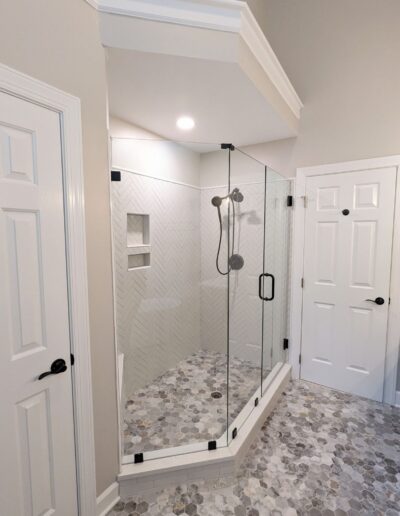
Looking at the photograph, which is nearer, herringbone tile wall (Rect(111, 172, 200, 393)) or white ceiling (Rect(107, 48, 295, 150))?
white ceiling (Rect(107, 48, 295, 150))

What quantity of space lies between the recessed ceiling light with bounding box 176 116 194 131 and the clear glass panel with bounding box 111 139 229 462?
10.4 inches

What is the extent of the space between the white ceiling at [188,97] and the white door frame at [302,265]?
1.75 ft

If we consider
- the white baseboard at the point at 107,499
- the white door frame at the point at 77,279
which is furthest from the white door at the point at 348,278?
the white door frame at the point at 77,279

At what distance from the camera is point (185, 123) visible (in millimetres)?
2424

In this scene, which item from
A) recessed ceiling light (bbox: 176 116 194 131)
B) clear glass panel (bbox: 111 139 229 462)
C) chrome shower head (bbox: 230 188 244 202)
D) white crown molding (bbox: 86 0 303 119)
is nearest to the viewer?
white crown molding (bbox: 86 0 303 119)

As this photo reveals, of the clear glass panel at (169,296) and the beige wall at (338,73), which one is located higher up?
the beige wall at (338,73)

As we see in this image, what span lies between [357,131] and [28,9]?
2512mm

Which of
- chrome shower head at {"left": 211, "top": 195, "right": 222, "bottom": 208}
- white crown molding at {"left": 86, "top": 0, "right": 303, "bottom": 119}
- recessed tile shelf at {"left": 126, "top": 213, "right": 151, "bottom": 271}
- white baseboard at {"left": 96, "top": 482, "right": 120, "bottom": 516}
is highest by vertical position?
white crown molding at {"left": 86, "top": 0, "right": 303, "bottom": 119}

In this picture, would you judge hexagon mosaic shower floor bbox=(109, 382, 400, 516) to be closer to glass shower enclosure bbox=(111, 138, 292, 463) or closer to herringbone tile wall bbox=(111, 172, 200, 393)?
glass shower enclosure bbox=(111, 138, 292, 463)

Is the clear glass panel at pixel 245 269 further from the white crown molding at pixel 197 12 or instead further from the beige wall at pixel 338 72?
the white crown molding at pixel 197 12

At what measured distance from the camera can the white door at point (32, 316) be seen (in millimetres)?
1038

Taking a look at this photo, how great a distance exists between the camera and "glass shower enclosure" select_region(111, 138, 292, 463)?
233 cm

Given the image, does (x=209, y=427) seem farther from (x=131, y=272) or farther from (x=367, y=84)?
(x=367, y=84)

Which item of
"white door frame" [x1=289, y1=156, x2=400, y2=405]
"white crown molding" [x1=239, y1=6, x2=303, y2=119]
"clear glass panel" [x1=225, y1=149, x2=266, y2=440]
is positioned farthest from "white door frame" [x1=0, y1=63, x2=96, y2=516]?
"white door frame" [x1=289, y1=156, x2=400, y2=405]
